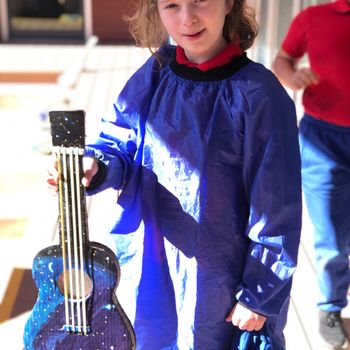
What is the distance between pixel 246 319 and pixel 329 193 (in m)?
0.85

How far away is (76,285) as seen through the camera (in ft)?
4.51

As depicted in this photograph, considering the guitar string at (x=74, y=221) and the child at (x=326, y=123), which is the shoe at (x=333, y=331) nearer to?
the child at (x=326, y=123)

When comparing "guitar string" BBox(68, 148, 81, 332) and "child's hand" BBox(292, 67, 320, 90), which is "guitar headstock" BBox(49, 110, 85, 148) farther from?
"child's hand" BBox(292, 67, 320, 90)

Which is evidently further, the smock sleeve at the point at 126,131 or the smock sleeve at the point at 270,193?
the smock sleeve at the point at 126,131

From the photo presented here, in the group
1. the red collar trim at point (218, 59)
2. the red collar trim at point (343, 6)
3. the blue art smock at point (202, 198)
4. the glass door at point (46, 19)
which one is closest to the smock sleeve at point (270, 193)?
the blue art smock at point (202, 198)

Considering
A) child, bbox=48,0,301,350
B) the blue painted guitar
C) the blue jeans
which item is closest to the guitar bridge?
the blue painted guitar

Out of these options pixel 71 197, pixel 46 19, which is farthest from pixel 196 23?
pixel 46 19

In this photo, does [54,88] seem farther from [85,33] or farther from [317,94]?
[317,94]

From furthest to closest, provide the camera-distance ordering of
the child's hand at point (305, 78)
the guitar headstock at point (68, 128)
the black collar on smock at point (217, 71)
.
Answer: the child's hand at point (305, 78) → the black collar on smock at point (217, 71) → the guitar headstock at point (68, 128)

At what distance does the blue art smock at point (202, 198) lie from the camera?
53.9 inches

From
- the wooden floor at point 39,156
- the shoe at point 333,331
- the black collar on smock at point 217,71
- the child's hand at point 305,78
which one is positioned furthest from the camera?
the wooden floor at point 39,156

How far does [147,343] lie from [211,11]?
2.51ft

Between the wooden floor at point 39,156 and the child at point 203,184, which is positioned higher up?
the child at point 203,184

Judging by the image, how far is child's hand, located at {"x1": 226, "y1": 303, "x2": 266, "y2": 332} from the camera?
4.60 ft
